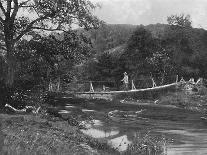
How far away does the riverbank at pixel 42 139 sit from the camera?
40.8 ft

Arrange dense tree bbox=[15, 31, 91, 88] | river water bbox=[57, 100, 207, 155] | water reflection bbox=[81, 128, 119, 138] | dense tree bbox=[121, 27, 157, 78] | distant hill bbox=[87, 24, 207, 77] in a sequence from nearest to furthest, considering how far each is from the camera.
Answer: river water bbox=[57, 100, 207, 155], water reflection bbox=[81, 128, 119, 138], dense tree bbox=[15, 31, 91, 88], dense tree bbox=[121, 27, 157, 78], distant hill bbox=[87, 24, 207, 77]

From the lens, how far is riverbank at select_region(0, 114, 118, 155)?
1245cm

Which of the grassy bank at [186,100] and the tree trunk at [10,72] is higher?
the tree trunk at [10,72]

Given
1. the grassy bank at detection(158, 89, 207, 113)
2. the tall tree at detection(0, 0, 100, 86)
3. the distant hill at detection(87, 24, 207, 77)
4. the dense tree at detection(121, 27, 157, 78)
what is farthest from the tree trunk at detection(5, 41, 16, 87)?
the distant hill at detection(87, 24, 207, 77)

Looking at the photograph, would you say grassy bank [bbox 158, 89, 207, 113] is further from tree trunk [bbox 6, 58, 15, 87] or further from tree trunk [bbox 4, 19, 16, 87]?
tree trunk [bbox 4, 19, 16, 87]

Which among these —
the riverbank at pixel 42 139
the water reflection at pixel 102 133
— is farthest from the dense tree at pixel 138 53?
the riverbank at pixel 42 139

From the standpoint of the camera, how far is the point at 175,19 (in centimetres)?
7781

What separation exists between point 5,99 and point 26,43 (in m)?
3.87

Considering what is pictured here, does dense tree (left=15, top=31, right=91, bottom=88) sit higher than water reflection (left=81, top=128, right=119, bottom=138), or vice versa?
dense tree (left=15, top=31, right=91, bottom=88)

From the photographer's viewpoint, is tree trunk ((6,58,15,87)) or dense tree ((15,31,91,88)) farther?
dense tree ((15,31,91,88))

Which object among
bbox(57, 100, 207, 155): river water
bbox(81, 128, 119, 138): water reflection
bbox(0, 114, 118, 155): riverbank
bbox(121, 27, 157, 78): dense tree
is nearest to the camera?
bbox(0, 114, 118, 155): riverbank

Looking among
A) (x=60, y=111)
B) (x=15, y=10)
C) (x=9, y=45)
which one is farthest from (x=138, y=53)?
(x=9, y=45)

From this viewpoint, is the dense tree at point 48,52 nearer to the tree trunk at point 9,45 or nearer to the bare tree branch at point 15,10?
the tree trunk at point 9,45

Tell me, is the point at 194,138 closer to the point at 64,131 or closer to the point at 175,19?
the point at 64,131
